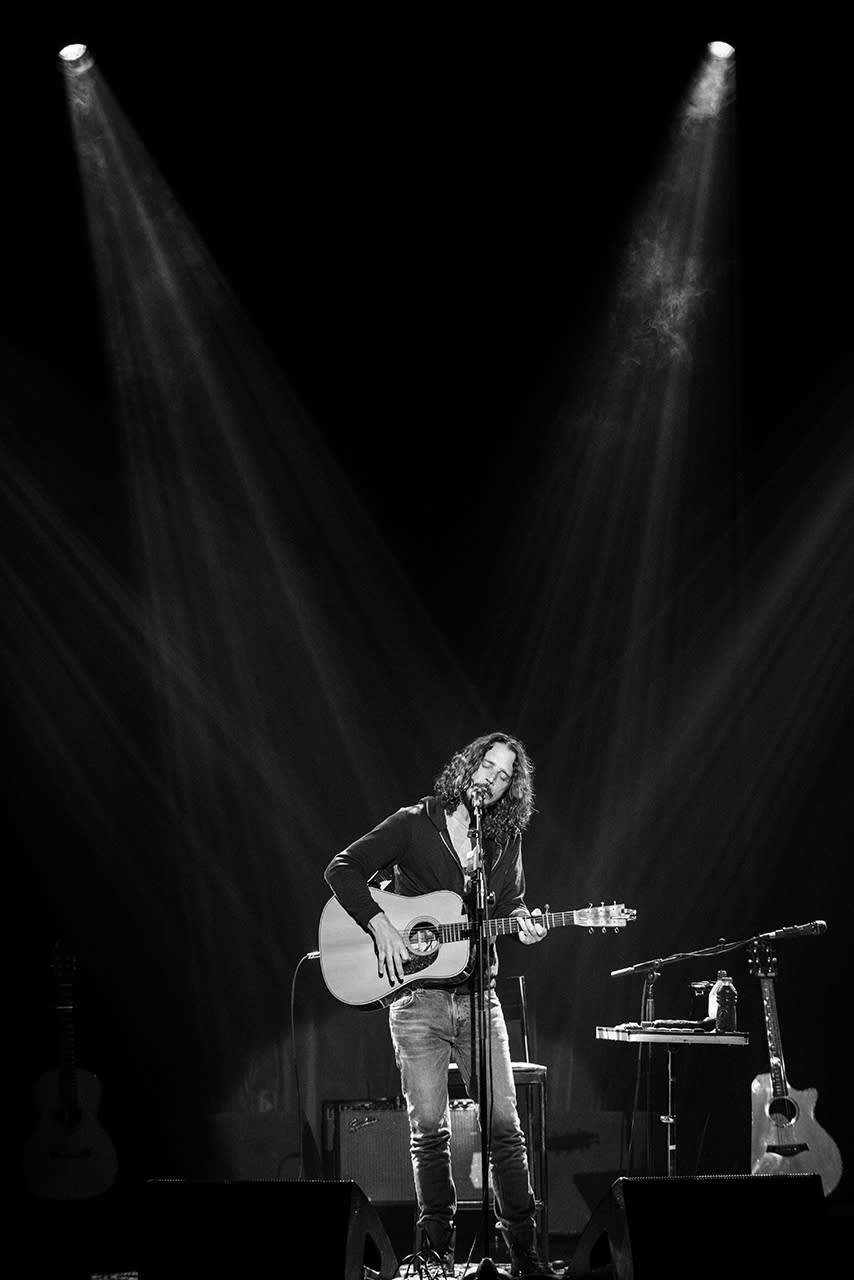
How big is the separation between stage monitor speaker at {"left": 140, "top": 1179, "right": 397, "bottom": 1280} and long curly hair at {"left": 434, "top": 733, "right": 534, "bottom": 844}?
1.81 meters

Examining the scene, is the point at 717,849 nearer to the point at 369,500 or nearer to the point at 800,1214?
the point at 369,500

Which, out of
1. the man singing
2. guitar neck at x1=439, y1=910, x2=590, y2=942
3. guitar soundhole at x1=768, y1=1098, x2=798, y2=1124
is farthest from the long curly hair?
guitar soundhole at x1=768, y1=1098, x2=798, y2=1124

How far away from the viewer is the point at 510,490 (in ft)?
24.5

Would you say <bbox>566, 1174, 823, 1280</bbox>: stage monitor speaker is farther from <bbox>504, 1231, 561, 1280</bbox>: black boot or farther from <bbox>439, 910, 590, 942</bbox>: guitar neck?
<bbox>439, 910, 590, 942</bbox>: guitar neck

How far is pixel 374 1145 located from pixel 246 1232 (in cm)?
270

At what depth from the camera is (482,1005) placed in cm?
410

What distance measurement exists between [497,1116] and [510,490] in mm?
3848

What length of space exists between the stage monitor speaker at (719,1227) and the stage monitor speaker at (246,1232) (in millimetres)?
741

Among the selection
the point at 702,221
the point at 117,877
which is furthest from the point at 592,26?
the point at 117,877

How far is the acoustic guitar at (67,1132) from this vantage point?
6.24 metres

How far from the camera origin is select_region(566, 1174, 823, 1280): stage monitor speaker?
3.21 meters

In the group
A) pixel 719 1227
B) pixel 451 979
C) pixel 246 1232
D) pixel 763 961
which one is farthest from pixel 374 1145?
pixel 719 1227

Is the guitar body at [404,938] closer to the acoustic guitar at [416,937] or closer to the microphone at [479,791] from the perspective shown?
the acoustic guitar at [416,937]

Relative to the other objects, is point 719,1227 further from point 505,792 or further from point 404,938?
point 505,792
